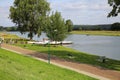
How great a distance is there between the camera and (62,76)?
18.5m

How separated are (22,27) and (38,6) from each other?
21.7 ft

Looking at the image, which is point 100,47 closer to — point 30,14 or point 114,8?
point 30,14

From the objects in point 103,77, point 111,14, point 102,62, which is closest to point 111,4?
point 111,14

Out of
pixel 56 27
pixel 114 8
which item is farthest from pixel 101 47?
pixel 114 8

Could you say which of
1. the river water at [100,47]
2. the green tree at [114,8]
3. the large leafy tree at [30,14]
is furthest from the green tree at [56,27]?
the green tree at [114,8]

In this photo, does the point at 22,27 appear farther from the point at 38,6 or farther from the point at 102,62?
the point at 102,62

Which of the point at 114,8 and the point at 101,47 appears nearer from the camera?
the point at 114,8

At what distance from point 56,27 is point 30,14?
13.9 m

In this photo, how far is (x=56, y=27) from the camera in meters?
51.5

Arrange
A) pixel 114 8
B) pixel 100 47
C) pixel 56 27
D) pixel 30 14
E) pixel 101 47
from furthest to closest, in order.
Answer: pixel 100 47, pixel 101 47, pixel 30 14, pixel 56 27, pixel 114 8

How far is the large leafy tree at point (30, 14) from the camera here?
207 ft

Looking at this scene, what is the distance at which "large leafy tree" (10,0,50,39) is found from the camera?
6303 cm

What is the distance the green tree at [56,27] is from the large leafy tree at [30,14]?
1042 centimetres

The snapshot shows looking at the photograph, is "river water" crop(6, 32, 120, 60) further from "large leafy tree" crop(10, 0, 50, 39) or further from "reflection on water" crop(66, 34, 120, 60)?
"large leafy tree" crop(10, 0, 50, 39)
